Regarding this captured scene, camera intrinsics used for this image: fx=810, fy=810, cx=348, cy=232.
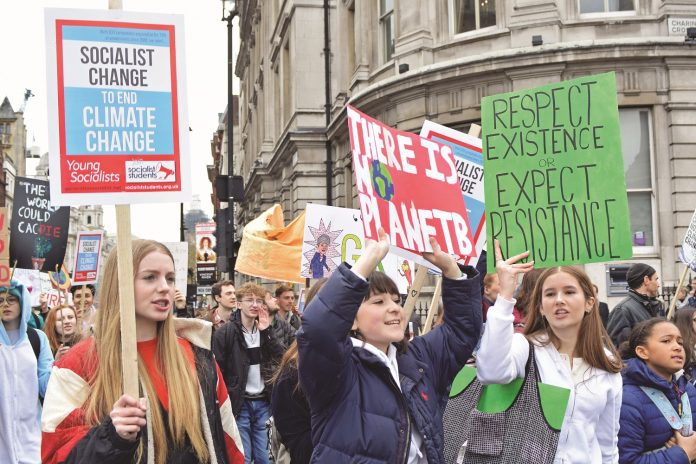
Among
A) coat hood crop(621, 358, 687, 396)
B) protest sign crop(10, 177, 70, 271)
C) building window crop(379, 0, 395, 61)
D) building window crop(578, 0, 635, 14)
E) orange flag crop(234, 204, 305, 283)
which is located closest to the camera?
coat hood crop(621, 358, 687, 396)

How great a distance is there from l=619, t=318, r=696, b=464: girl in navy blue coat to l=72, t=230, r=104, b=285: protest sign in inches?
341

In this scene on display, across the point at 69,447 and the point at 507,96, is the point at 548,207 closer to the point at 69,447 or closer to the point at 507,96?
the point at 507,96

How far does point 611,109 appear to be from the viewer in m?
4.65

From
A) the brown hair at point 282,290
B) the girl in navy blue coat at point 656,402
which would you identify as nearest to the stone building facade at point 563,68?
the brown hair at point 282,290

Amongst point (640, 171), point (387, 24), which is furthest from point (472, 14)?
point (640, 171)

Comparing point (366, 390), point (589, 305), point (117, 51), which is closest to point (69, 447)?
point (366, 390)

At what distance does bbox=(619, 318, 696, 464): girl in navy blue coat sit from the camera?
A: 404 cm

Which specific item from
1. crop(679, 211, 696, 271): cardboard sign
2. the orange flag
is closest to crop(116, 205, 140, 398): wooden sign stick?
crop(679, 211, 696, 271): cardboard sign

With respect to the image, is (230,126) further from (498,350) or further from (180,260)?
(498,350)

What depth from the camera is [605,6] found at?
15906mm

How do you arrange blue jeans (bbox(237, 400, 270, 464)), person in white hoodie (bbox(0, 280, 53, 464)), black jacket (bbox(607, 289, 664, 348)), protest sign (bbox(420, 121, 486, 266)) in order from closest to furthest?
person in white hoodie (bbox(0, 280, 53, 464))
protest sign (bbox(420, 121, 486, 266))
black jacket (bbox(607, 289, 664, 348))
blue jeans (bbox(237, 400, 270, 464))

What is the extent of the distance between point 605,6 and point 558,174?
41.2 feet

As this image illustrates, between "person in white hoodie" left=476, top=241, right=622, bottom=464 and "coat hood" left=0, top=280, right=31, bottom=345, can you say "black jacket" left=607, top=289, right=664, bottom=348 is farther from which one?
"coat hood" left=0, top=280, right=31, bottom=345

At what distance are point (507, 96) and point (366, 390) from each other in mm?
2394
